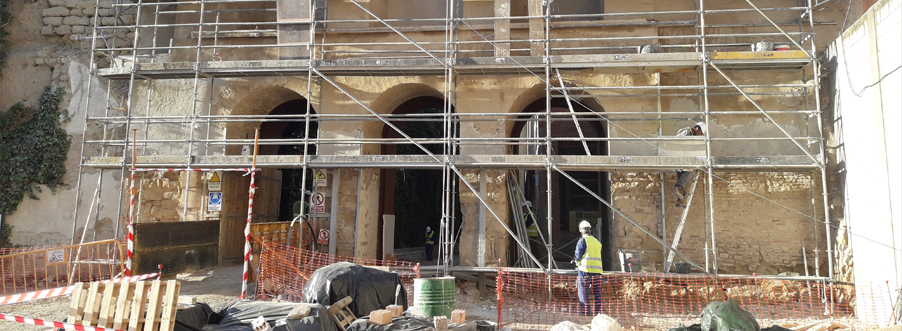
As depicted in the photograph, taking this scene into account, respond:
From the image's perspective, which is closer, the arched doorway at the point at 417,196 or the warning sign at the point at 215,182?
the warning sign at the point at 215,182

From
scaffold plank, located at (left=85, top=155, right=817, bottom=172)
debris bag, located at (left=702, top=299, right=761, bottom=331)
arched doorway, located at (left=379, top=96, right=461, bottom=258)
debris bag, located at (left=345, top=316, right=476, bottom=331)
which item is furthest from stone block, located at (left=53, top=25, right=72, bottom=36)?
debris bag, located at (left=702, top=299, right=761, bottom=331)

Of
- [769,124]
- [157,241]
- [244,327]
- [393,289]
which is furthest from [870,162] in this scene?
[157,241]

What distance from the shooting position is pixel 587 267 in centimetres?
797

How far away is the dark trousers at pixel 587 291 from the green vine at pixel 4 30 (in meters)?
13.4

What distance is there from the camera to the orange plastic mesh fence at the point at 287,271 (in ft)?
27.9

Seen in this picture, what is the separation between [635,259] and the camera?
9.18 m

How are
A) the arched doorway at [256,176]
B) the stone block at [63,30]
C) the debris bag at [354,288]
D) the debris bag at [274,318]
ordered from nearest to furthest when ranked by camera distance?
the debris bag at [274,318] < the debris bag at [354,288] < the arched doorway at [256,176] < the stone block at [63,30]

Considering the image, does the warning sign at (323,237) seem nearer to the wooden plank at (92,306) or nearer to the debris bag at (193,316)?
the debris bag at (193,316)

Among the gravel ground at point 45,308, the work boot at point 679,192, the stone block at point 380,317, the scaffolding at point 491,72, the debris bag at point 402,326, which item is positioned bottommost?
the gravel ground at point 45,308

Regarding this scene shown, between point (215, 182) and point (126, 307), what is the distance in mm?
6370

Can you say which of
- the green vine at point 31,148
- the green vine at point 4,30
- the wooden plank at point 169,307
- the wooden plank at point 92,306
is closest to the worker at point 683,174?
the wooden plank at point 169,307

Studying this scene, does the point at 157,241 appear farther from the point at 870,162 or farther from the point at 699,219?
the point at 870,162

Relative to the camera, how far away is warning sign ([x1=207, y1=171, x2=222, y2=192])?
424 inches

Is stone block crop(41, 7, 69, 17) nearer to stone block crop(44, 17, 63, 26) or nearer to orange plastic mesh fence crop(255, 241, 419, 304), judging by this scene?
stone block crop(44, 17, 63, 26)
